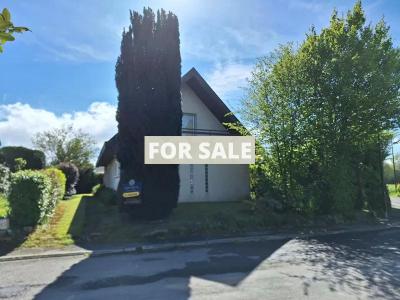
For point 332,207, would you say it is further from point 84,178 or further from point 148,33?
point 84,178

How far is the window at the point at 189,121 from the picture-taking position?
17.5 m

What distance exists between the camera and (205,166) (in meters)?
17.4

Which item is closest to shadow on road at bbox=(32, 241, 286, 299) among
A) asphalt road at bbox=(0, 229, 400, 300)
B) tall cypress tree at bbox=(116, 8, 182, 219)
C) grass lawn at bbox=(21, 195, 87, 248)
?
asphalt road at bbox=(0, 229, 400, 300)

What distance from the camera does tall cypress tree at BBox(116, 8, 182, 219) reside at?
486 inches

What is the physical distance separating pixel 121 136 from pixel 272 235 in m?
6.12

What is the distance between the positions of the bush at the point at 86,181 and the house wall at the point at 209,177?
19448 mm

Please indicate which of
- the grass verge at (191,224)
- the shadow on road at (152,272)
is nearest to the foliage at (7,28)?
the shadow on road at (152,272)

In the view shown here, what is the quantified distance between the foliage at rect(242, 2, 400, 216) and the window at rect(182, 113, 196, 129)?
366 cm

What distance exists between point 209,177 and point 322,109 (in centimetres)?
633

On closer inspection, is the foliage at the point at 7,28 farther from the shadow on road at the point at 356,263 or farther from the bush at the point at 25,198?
the bush at the point at 25,198

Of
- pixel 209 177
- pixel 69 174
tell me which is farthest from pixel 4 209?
pixel 69 174

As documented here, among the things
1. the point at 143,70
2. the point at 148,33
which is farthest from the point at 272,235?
the point at 148,33

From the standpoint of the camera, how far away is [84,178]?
33.8 metres

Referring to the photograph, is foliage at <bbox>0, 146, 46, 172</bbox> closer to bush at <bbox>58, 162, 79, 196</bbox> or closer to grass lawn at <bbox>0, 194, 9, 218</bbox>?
bush at <bbox>58, 162, 79, 196</bbox>
